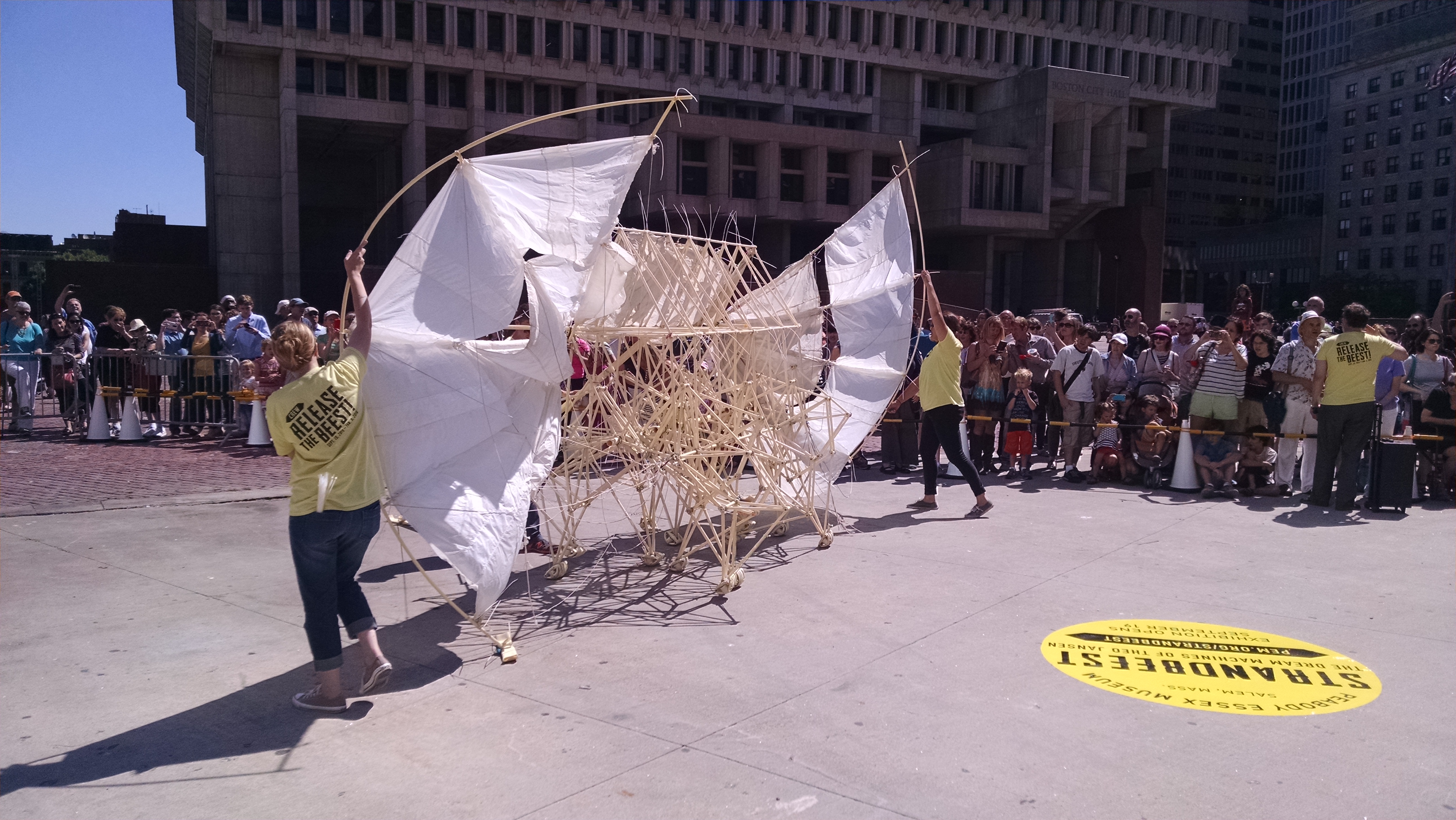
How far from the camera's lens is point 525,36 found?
144ft

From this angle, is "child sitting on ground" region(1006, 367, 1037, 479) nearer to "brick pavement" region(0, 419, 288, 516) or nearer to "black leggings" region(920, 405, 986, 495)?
"black leggings" region(920, 405, 986, 495)

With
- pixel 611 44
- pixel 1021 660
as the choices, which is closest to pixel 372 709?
pixel 1021 660

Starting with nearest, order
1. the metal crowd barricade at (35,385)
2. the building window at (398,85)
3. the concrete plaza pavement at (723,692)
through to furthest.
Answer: the concrete plaza pavement at (723,692), the metal crowd barricade at (35,385), the building window at (398,85)

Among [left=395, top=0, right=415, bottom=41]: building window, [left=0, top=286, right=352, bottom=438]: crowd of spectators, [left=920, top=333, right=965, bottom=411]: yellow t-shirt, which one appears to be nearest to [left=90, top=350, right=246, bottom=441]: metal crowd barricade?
[left=0, top=286, right=352, bottom=438]: crowd of spectators

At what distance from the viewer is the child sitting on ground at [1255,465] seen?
10359 millimetres

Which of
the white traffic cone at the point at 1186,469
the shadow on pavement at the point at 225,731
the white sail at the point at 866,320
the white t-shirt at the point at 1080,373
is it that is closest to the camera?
the shadow on pavement at the point at 225,731

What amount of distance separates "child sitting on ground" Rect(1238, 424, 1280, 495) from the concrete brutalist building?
2763 cm

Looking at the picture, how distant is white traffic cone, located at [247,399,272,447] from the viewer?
42.7ft

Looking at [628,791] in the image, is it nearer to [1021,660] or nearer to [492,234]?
[1021,660]

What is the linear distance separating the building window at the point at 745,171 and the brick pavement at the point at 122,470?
110 ft

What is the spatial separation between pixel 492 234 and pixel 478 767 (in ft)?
9.06

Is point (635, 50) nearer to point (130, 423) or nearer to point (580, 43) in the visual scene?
point (580, 43)

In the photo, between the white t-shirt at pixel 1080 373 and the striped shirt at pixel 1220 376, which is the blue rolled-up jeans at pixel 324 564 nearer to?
the striped shirt at pixel 1220 376

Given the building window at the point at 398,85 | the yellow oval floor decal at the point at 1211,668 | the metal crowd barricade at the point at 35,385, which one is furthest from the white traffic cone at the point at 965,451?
the building window at the point at 398,85
